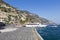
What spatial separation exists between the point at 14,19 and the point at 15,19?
2.59 meters

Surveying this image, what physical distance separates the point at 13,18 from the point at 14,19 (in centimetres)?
240

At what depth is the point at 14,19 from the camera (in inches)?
6555

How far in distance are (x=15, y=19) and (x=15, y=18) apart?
1.53 m

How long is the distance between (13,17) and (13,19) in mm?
2490

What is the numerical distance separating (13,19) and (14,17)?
10.6ft

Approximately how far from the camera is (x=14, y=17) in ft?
551

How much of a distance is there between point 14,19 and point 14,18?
90.5 inches

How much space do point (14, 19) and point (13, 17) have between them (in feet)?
6.73

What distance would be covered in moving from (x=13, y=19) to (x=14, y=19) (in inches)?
57.8

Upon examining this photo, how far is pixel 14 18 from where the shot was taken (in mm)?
164375

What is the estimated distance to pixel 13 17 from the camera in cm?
16700

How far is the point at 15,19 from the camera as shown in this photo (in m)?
169

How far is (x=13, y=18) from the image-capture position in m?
164
